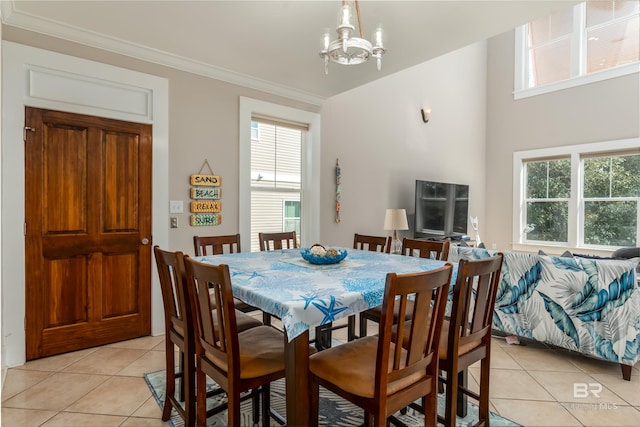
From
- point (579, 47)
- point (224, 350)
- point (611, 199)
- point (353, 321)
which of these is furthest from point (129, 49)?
point (611, 199)

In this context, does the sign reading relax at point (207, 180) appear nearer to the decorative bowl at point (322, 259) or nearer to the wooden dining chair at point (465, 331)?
the decorative bowl at point (322, 259)

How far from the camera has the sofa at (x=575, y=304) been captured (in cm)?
237

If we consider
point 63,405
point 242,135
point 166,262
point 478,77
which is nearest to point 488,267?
point 166,262

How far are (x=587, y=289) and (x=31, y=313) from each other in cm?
403

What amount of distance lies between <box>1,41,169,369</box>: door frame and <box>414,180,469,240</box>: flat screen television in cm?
361

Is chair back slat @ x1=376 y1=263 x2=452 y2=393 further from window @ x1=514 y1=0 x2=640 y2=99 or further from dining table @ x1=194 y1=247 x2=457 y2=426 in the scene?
window @ x1=514 y1=0 x2=640 y2=99

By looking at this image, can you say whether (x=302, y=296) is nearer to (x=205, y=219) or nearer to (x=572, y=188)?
(x=205, y=219)

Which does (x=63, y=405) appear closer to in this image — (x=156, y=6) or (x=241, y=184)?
(x=241, y=184)

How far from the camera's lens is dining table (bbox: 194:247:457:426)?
1346mm

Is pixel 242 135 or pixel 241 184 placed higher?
pixel 242 135

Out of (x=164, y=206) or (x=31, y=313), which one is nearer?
(x=31, y=313)

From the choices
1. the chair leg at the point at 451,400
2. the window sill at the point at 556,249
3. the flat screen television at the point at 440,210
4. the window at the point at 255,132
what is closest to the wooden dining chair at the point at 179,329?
the chair leg at the point at 451,400

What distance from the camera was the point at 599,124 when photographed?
218 inches

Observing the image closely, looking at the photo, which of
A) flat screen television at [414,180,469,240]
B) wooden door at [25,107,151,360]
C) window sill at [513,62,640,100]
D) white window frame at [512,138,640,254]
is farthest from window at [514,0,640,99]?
wooden door at [25,107,151,360]
